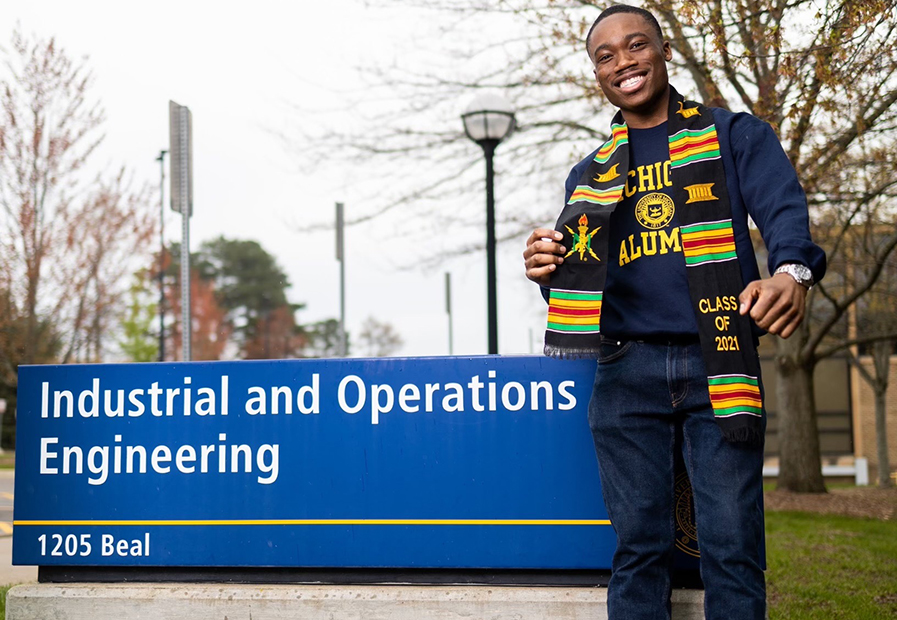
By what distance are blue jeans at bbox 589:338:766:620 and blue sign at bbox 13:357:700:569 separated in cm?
47

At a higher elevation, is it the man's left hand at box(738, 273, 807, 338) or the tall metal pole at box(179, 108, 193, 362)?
the tall metal pole at box(179, 108, 193, 362)

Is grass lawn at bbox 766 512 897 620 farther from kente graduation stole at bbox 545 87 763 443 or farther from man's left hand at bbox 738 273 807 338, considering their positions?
man's left hand at bbox 738 273 807 338

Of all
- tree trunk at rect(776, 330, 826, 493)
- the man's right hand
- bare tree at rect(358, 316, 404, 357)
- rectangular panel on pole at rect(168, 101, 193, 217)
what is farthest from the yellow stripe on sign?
bare tree at rect(358, 316, 404, 357)

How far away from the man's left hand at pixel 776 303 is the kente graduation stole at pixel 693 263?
243 millimetres

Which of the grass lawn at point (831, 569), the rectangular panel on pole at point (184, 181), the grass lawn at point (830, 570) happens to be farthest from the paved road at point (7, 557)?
the grass lawn at point (831, 569)

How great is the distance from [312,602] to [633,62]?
6.27 ft

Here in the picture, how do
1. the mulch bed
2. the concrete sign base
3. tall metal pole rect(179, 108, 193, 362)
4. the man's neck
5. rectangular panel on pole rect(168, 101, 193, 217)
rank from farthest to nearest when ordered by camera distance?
1. the mulch bed
2. rectangular panel on pole rect(168, 101, 193, 217)
3. tall metal pole rect(179, 108, 193, 362)
4. the concrete sign base
5. the man's neck

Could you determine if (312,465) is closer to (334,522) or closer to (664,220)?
(334,522)

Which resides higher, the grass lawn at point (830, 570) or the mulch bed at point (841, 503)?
the grass lawn at point (830, 570)

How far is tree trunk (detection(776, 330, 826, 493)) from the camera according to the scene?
14273 mm

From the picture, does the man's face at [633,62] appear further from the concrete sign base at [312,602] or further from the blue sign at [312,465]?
the concrete sign base at [312,602]

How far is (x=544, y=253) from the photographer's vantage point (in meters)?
2.62

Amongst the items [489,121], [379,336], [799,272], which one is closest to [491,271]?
[489,121]

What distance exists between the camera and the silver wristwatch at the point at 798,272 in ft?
7.18
